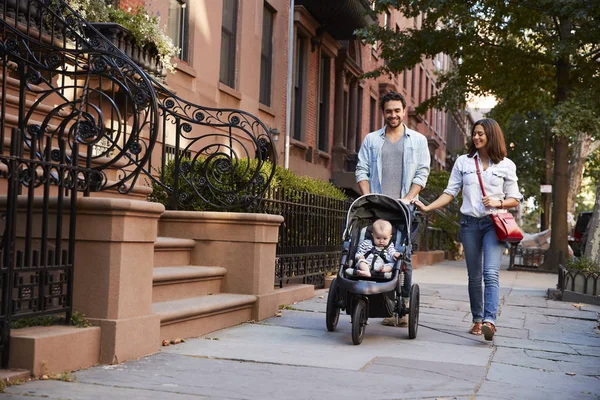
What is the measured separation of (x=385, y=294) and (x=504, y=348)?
1.24m

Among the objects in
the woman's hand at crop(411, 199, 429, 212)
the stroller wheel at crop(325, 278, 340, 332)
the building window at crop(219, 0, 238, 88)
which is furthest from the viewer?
the building window at crop(219, 0, 238, 88)

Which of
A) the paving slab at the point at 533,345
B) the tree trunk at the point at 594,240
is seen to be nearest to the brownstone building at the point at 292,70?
the tree trunk at the point at 594,240

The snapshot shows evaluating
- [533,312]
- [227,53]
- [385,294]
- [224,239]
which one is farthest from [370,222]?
[227,53]

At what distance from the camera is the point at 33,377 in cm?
466

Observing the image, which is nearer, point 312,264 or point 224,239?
point 224,239

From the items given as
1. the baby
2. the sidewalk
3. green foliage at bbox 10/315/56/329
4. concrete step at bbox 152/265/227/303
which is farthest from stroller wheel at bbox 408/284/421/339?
green foliage at bbox 10/315/56/329

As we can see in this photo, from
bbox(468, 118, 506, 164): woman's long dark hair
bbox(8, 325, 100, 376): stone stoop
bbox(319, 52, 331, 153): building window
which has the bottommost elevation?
bbox(8, 325, 100, 376): stone stoop

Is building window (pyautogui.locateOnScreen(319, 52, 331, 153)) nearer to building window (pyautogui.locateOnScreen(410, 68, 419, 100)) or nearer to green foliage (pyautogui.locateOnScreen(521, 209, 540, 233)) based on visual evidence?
building window (pyautogui.locateOnScreen(410, 68, 419, 100))

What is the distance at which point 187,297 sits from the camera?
7.12 meters

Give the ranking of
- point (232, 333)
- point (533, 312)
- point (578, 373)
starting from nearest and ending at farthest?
1. point (578, 373)
2. point (232, 333)
3. point (533, 312)

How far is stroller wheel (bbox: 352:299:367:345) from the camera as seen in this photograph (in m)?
6.56

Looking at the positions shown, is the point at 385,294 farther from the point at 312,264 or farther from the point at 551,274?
the point at 551,274

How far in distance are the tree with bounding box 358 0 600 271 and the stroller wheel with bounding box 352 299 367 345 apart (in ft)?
49.8

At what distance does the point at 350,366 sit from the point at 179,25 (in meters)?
9.55
